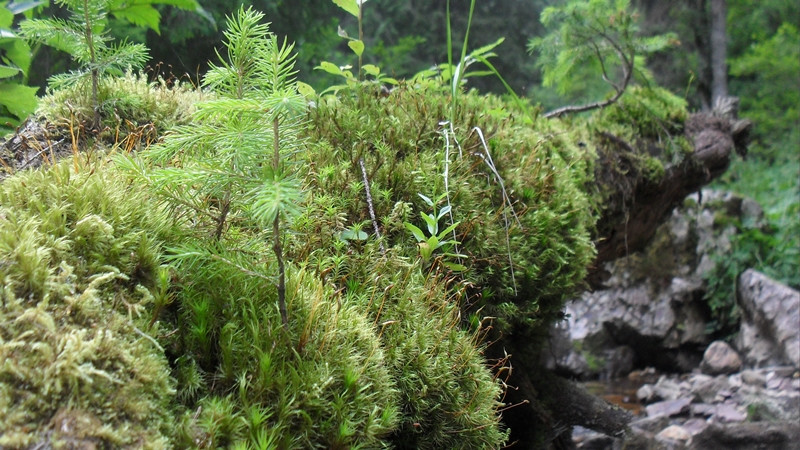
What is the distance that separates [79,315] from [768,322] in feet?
24.6

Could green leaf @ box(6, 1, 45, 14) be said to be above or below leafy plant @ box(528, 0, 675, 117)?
below

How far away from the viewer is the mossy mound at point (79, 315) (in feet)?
3.44

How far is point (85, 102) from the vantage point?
8.07ft

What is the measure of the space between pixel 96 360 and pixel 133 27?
2.61 metres

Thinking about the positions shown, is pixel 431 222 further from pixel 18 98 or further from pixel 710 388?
pixel 710 388

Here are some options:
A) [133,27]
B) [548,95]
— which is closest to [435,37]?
[548,95]

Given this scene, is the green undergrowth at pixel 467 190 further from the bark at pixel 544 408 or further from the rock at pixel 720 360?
the rock at pixel 720 360

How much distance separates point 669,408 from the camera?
17.4 feet

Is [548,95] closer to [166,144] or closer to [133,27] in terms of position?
[133,27]

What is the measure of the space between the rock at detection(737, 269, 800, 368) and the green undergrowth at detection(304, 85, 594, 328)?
191 inches

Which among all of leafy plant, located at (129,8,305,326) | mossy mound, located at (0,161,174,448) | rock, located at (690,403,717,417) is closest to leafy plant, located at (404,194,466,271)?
leafy plant, located at (129,8,305,326)

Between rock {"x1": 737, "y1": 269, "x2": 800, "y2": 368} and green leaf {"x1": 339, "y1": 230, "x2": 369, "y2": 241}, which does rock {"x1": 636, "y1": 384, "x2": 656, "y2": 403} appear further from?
green leaf {"x1": 339, "y1": 230, "x2": 369, "y2": 241}

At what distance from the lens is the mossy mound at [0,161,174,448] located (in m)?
1.05

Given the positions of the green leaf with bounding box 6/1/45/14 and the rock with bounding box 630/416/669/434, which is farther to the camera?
the rock with bounding box 630/416/669/434
